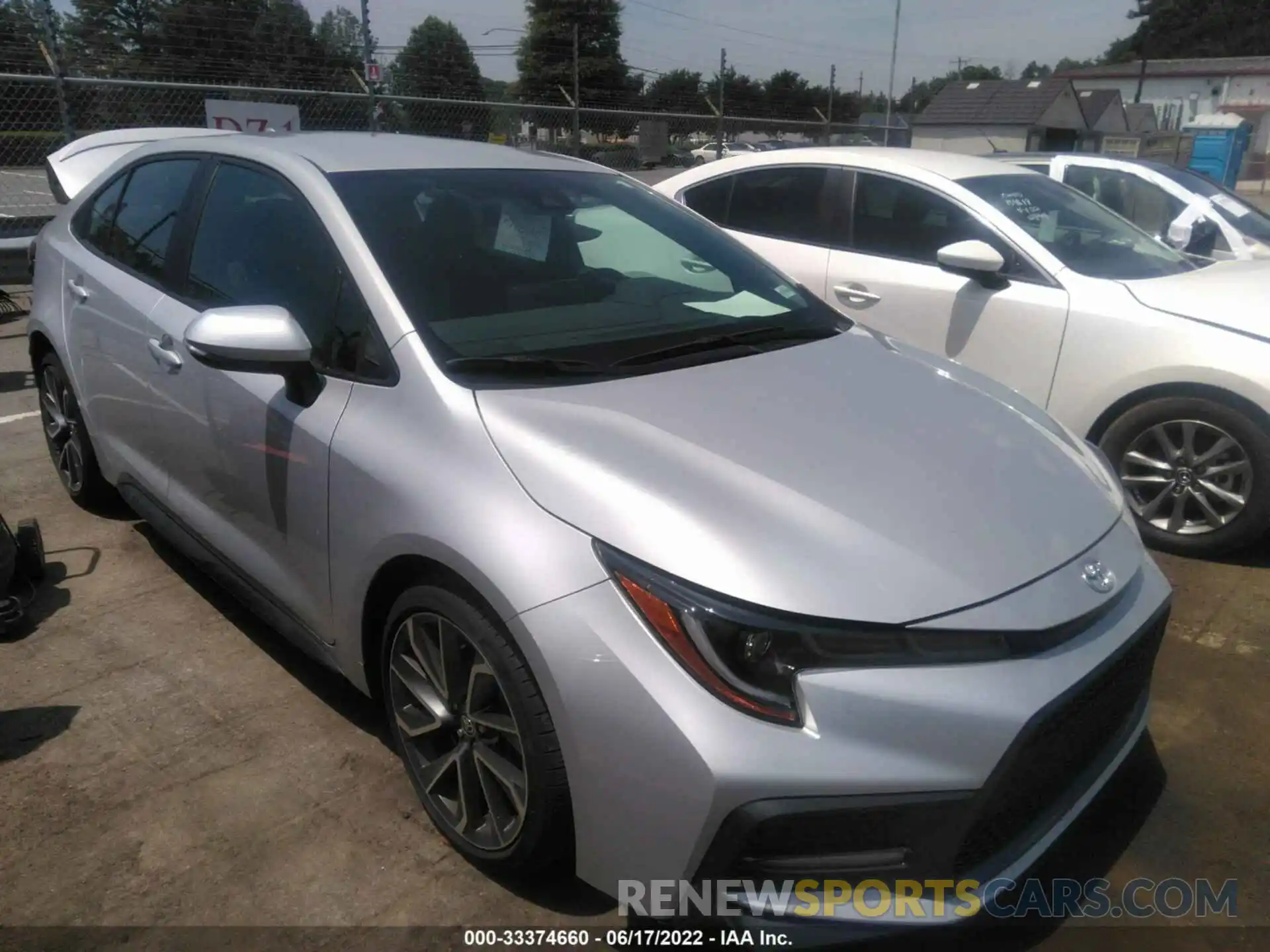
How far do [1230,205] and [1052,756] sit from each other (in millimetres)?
7220

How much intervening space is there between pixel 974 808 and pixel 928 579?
416 millimetres

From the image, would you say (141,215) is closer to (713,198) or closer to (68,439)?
(68,439)

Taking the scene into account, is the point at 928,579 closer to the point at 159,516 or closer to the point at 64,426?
the point at 159,516

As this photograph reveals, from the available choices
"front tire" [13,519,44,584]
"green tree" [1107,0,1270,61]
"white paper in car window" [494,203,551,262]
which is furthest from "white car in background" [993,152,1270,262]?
"green tree" [1107,0,1270,61]

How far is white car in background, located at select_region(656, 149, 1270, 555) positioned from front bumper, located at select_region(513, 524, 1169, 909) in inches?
103

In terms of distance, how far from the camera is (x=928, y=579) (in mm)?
1890

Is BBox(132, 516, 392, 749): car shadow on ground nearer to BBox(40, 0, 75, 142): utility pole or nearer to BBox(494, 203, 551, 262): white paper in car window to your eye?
BBox(494, 203, 551, 262): white paper in car window

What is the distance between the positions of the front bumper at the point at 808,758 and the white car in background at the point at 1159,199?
595cm

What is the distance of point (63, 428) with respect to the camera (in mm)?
4281

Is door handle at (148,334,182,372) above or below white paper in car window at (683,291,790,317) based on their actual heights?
below

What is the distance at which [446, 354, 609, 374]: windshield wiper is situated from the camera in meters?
2.37

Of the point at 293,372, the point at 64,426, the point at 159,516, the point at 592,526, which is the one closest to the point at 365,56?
the point at 64,426

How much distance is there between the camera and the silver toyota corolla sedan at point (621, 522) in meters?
1.78

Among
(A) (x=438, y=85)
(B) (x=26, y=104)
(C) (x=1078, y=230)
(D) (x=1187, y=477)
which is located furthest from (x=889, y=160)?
(A) (x=438, y=85)
